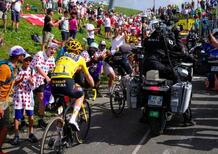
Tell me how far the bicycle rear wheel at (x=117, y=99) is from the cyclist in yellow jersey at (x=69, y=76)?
2798 mm

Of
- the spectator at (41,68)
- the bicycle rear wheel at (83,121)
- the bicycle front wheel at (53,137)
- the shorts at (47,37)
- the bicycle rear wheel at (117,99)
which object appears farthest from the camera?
the shorts at (47,37)

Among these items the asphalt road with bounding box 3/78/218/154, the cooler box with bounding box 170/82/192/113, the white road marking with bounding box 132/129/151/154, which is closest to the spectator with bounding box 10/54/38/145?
the asphalt road with bounding box 3/78/218/154

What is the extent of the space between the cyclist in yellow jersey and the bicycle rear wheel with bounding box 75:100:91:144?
71 centimetres

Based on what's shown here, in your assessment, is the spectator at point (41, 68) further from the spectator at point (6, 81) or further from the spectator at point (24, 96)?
the spectator at point (6, 81)

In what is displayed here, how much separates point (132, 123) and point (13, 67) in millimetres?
3601

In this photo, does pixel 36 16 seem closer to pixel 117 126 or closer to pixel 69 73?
pixel 117 126

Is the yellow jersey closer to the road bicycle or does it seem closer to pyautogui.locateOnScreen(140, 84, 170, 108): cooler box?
the road bicycle

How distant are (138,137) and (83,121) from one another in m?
1.17

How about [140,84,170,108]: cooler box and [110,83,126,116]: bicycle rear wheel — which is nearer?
[140,84,170,108]: cooler box

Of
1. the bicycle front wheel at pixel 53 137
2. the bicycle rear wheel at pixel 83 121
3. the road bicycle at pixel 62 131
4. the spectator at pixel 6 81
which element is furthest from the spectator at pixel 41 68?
the bicycle front wheel at pixel 53 137

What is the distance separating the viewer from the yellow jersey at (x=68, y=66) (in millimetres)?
6734

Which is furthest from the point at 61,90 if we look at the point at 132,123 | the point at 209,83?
the point at 209,83

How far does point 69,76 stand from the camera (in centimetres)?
674

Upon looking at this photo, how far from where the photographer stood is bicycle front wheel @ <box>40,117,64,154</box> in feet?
20.8
